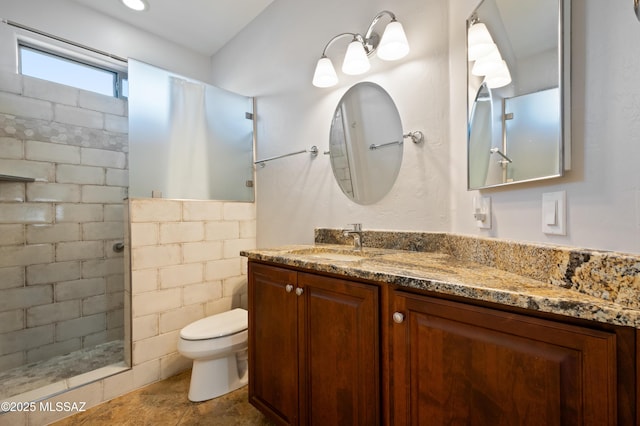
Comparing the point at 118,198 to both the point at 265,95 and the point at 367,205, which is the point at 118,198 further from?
the point at 367,205

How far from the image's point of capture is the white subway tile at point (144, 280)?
1.81 metres

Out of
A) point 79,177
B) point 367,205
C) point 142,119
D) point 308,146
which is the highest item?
point 142,119

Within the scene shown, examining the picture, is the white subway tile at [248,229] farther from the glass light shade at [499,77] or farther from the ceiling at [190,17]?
the glass light shade at [499,77]

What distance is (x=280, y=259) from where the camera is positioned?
1.24 m

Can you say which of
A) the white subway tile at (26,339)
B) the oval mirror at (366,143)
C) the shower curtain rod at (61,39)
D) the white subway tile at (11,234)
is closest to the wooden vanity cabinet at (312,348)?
the oval mirror at (366,143)

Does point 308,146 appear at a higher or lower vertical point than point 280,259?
higher

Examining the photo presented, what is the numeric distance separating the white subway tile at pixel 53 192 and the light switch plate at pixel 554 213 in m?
2.96

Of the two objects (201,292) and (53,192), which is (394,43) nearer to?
(201,292)

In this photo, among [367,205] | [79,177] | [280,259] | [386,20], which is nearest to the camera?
[280,259]

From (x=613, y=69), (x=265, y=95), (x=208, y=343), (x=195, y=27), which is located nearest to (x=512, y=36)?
(x=613, y=69)

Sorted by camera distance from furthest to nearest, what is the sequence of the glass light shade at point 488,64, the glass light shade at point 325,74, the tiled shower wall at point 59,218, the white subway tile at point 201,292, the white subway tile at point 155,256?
the white subway tile at point 201,292
the tiled shower wall at point 59,218
the white subway tile at point 155,256
the glass light shade at point 325,74
the glass light shade at point 488,64

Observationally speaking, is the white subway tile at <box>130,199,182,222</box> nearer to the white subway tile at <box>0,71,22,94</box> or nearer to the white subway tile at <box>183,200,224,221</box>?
the white subway tile at <box>183,200,224,221</box>

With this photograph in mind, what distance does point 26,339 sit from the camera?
6.38 ft

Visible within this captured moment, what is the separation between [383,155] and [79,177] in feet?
7.85
